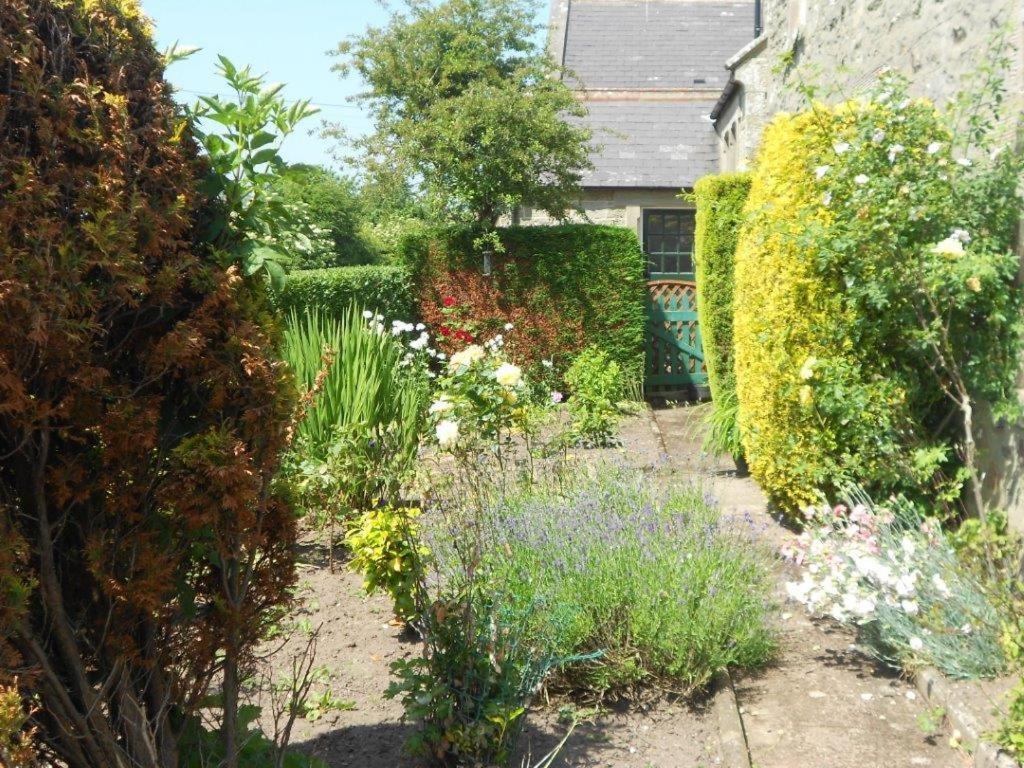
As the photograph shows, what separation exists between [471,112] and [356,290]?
2.76 metres

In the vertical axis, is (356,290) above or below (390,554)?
above

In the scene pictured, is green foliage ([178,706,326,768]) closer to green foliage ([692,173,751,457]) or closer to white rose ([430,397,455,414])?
white rose ([430,397,455,414])

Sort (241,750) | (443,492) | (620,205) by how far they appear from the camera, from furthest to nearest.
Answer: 1. (620,205)
2. (443,492)
3. (241,750)

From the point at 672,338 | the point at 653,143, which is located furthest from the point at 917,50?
the point at 653,143

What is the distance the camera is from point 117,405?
2.35 meters

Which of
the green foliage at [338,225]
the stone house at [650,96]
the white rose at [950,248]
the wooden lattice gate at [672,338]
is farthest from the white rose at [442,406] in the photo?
the green foliage at [338,225]

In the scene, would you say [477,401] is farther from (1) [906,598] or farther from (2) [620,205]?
(2) [620,205]

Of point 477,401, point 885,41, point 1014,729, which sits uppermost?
point 885,41

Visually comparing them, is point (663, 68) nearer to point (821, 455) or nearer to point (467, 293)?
point (467, 293)

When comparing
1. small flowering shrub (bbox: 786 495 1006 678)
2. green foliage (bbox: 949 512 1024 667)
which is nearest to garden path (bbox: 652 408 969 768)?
small flowering shrub (bbox: 786 495 1006 678)

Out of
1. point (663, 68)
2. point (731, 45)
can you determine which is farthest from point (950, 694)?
point (731, 45)

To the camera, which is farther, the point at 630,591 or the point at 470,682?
the point at 630,591

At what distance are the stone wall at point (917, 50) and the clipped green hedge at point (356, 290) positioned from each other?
199 inches

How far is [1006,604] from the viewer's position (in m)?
3.60
